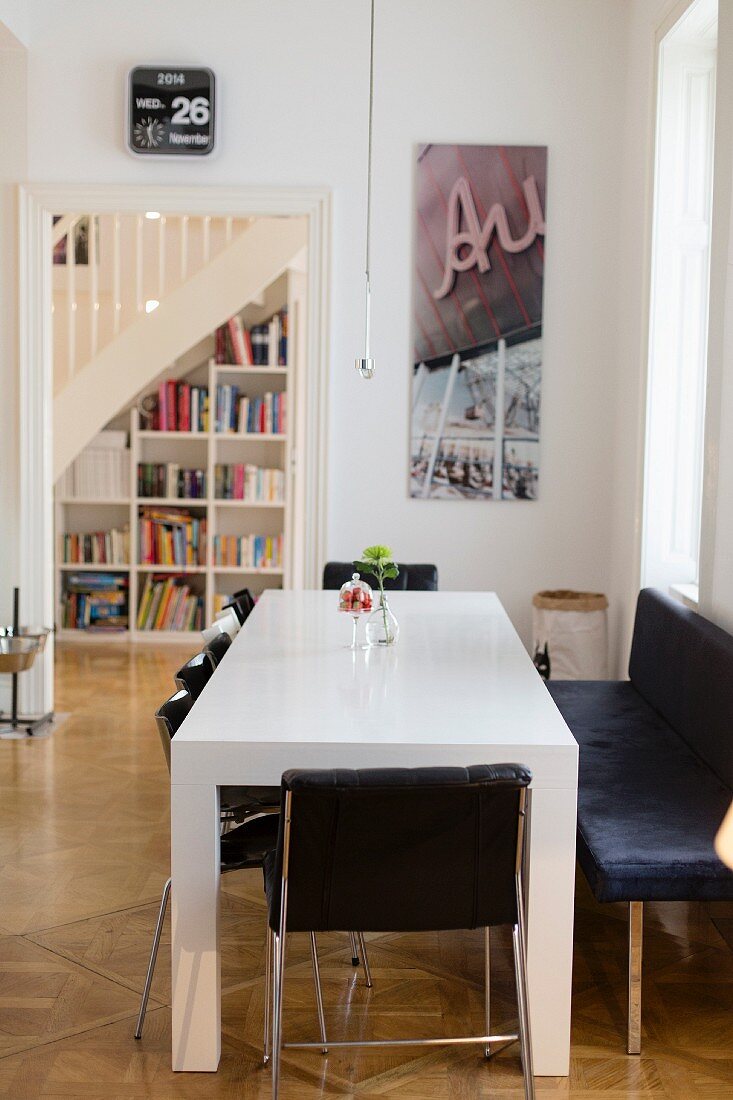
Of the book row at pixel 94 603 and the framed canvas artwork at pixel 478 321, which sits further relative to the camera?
the book row at pixel 94 603

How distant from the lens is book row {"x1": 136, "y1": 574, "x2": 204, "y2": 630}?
784 cm

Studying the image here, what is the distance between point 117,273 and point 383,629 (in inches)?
162

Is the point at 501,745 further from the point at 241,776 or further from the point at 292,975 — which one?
the point at 292,975

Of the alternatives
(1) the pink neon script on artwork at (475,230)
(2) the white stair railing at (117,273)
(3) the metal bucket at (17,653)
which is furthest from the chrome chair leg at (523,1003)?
(2) the white stair railing at (117,273)

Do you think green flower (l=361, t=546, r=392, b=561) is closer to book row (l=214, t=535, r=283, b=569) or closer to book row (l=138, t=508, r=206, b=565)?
book row (l=214, t=535, r=283, b=569)

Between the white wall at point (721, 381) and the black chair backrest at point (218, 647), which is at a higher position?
the white wall at point (721, 381)

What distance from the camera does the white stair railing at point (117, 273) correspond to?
23.2ft

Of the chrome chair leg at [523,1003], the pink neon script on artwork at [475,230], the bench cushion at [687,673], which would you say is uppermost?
the pink neon script on artwork at [475,230]

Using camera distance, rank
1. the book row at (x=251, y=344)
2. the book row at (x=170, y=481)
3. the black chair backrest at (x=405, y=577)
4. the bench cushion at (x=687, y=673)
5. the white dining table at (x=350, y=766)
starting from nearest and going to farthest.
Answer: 1. the white dining table at (x=350, y=766)
2. the bench cushion at (x=687, y=673)
3. the black chair backrest at (x=405, y=577)
4. the book row at (x=251, y=344)
5. the book row at (x=170, y=481)

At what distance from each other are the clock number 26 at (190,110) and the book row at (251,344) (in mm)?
2318

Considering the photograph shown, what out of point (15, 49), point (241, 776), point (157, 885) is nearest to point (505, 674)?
point (241, 776)

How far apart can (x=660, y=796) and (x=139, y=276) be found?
5042 millimetres

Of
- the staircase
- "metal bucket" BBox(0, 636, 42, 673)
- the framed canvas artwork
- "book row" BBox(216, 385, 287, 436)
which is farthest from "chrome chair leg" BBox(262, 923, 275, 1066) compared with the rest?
"book row" BBox(216, 385, 287, 436)

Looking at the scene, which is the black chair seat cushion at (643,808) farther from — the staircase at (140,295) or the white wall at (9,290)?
the staircase at (140,295)
